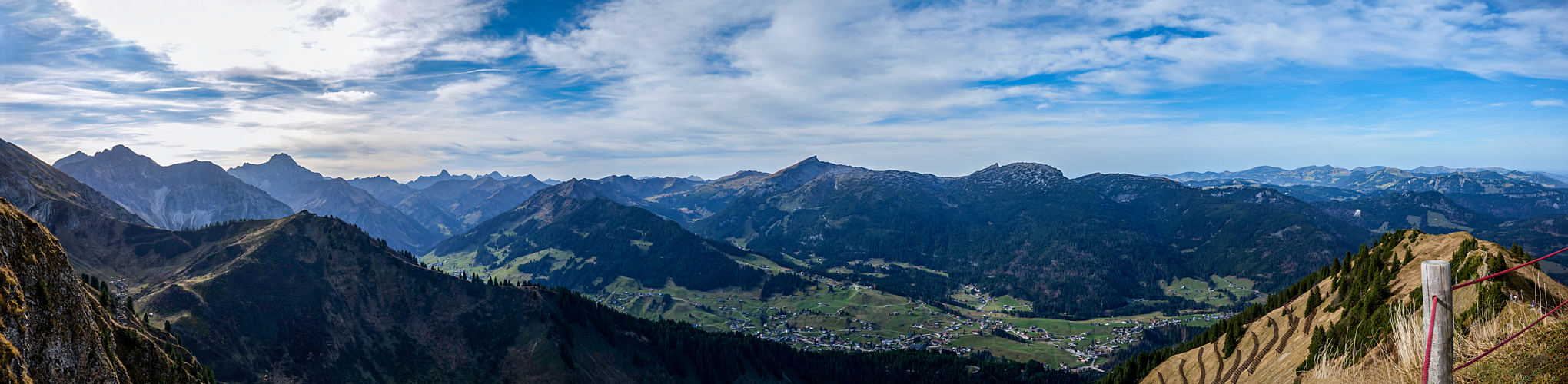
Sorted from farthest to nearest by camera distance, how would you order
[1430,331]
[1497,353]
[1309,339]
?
1. [1309,339]
2. [1497,353]
3. [1430,331]

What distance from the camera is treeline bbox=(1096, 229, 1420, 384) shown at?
69312 millimetres

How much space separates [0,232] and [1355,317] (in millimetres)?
133834

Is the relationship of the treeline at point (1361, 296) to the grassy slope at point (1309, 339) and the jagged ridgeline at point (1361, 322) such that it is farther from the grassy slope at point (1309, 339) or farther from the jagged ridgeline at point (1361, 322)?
the grassy slope at point (1309, 339)

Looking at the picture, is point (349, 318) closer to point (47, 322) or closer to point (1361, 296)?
point (47, 322)

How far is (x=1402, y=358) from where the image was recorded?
57.0 feet

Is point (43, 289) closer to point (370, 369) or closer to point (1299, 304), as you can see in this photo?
point (370, 369)

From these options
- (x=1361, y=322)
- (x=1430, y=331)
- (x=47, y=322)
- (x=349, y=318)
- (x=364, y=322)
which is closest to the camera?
(x=1430, y=331)

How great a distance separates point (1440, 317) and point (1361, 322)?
→ 56.5 meters

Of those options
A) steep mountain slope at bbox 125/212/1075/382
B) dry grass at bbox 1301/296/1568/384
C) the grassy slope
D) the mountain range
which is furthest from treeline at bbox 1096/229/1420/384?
the mountain range

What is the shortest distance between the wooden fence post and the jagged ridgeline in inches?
148

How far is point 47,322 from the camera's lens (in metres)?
57.5

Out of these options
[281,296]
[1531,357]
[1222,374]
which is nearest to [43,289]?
[1531,357]

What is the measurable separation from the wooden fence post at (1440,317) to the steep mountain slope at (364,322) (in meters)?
167

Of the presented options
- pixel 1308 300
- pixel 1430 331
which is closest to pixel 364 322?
pixel 1430 331
